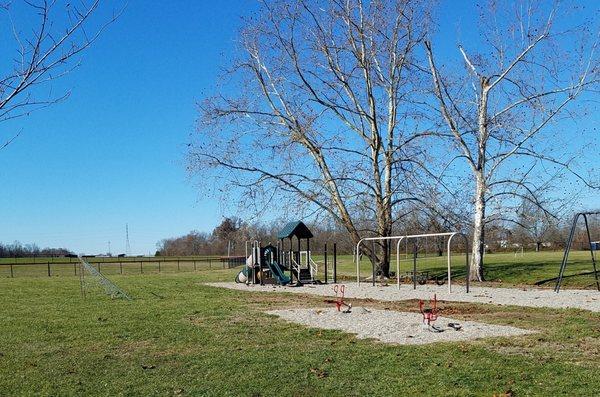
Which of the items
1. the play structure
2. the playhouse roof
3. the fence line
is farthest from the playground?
the fence line

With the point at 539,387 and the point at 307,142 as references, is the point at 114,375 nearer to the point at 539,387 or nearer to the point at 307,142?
the point at 539,387

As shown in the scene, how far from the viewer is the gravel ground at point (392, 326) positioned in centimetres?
961

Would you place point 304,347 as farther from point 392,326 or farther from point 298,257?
point 298,257

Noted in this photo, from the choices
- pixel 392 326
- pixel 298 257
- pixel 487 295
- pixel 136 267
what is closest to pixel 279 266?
pixel 298 257

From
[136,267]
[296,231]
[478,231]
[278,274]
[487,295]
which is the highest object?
[296,231]

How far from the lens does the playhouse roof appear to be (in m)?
26.3

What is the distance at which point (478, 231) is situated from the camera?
2375cm

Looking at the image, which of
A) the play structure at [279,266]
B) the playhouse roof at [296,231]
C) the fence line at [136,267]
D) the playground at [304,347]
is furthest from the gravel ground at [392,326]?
the fence line at [136,267]

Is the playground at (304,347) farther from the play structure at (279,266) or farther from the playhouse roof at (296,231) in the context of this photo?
the playhouse roof at (296,231)

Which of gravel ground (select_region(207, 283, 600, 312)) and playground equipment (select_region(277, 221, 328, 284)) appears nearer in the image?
gravel ground (select_region(207, 283, 600, 312))

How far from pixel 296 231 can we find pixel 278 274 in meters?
1.96

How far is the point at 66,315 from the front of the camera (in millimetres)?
14133

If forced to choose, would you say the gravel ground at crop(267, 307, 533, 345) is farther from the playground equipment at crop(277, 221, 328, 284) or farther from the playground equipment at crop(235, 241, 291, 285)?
the playground equipment at crop(235, 241, 291, 285)

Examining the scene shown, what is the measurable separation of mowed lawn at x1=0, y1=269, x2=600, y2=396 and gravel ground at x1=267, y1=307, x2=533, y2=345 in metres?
0.43
